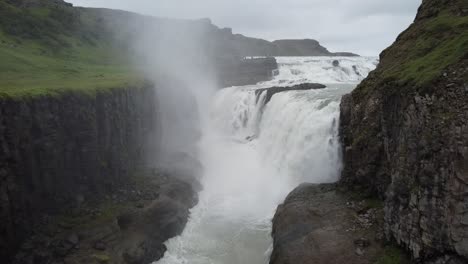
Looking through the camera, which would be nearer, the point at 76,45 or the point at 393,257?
the point at 393,257

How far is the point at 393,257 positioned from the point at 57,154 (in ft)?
60.1

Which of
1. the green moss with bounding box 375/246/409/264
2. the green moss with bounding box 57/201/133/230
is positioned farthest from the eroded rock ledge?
the green moss with bounding box 57/201/133/230

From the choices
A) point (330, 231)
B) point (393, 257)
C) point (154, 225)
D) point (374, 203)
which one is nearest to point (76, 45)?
point (154, 225)

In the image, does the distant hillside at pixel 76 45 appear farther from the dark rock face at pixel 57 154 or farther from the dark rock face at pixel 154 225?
the dark rock face at pixel 154 225

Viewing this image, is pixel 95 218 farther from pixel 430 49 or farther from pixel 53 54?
pixel 53 54

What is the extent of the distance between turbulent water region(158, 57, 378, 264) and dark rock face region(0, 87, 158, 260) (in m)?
6.83

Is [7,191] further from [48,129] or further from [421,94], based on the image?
[421,94]

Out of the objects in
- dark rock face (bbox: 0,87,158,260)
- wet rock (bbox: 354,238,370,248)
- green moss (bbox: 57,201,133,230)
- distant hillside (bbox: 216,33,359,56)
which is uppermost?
distant hillside (bbox: 216,33,359,56)

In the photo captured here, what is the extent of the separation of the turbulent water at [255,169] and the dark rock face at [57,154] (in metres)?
6.83

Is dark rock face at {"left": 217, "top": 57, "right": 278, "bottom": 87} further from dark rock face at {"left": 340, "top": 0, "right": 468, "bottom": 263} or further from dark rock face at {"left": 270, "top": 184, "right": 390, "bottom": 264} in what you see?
dark rock face at {"left": 340, "top": 0, "right": 468, "bottom": 263}

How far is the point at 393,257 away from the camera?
17484 mm

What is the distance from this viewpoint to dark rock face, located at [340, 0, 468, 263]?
570 inches

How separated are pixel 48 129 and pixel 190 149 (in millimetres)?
22609

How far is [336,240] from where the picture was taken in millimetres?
19719
